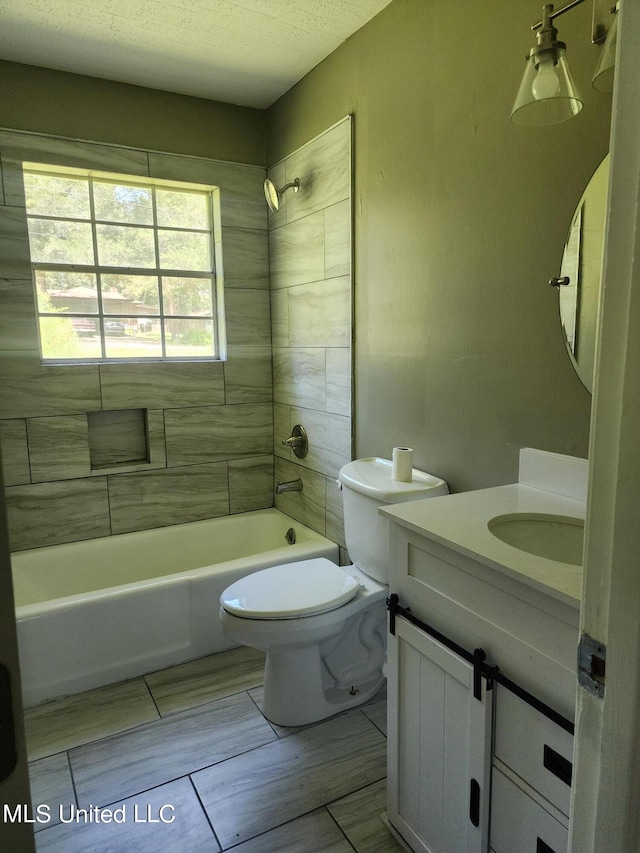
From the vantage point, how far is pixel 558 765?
983mm

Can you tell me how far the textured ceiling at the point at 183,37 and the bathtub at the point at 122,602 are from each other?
7.26 feet

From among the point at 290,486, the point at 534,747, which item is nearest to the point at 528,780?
the point at 534,747

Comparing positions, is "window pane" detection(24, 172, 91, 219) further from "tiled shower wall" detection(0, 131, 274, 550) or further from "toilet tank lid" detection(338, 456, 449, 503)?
"toilet tank lid" detection(338, 456, 449, 503)

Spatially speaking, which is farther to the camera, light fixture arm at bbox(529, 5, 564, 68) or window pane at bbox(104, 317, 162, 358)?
window pane at bbox(104, 317, 162, 358)

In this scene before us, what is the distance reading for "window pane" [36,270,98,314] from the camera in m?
2.67

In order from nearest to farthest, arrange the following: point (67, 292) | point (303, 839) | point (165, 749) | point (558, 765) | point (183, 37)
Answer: point (558, 765), point (303, 839), point (165, 749), point (183, 37), point (67, 292)

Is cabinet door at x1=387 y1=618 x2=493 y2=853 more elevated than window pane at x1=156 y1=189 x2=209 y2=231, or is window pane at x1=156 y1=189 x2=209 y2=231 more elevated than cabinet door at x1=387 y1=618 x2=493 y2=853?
window pane at x1=156 y1=189 x2=209 y2=231

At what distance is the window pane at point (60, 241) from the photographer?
2.63m

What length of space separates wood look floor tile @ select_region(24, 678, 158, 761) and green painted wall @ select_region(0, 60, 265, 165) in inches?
96.9

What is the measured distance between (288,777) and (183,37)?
2817 millimetres

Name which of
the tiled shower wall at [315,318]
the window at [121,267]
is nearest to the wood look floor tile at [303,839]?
the tiled shower wall at [315,318]

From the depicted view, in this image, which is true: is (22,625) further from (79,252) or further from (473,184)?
(473,184)

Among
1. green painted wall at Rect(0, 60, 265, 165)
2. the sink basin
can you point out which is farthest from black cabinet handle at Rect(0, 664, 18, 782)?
green painted wall at Rect(0, 60, 265, 165)

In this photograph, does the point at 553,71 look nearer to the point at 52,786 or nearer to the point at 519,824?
the point at 519,824
